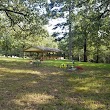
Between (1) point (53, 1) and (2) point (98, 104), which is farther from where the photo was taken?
(1) point (53, 1)

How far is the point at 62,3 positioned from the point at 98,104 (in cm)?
1420

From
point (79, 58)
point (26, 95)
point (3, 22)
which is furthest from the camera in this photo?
point (79, 58)

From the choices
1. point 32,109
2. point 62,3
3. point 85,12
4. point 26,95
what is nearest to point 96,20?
point 85,12

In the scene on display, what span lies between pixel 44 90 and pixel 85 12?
43.9 ft

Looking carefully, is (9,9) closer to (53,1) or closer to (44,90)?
(53,1)

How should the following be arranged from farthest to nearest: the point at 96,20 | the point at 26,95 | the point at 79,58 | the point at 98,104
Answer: the point at 79,58 → the point at 96,20 → the point at 26,95 → the point at 98,104

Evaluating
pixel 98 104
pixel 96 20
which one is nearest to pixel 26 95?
pixel 98 104

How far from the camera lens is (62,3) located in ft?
66.4

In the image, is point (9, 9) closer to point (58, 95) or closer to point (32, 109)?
point (58, 95)

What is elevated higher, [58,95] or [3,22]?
[3,22]

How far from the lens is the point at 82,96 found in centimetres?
880

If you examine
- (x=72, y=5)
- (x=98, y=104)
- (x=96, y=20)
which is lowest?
(x=98, y=104)

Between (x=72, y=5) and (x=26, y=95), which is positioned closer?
(x=26, y=95)

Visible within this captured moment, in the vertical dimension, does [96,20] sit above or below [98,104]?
above
